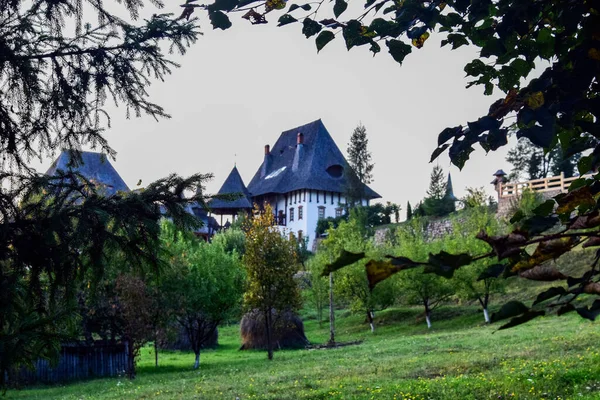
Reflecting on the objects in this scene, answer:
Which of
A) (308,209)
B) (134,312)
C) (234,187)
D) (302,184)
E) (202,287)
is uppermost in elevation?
(234,187)

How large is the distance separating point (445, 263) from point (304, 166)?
5664 centimetres

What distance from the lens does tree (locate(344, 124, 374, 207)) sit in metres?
54.5

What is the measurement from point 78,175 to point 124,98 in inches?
37.2

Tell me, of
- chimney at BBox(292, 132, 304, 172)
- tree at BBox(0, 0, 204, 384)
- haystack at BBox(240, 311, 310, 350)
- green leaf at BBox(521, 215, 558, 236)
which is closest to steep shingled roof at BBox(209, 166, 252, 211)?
chimney at BBox(292, 132, 304, 172)

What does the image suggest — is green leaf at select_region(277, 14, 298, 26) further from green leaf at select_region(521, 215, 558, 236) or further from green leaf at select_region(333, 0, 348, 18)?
green leaf at select_region(521, 215, 558, 236)

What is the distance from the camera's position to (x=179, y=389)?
12453mm

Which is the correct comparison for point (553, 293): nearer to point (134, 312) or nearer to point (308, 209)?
point (134, 312)

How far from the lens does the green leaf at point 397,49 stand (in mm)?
2537

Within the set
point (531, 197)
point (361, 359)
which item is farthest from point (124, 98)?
point (531, 197)

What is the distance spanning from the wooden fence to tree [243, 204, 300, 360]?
4.52 meters

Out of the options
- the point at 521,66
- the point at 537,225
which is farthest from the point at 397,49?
the point at 537,225

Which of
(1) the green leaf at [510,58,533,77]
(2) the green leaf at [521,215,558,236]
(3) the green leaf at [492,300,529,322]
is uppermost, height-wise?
(1) the green leaf at [510,58,533,77]

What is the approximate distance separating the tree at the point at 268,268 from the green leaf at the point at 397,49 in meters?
18.7

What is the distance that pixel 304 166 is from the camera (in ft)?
190
